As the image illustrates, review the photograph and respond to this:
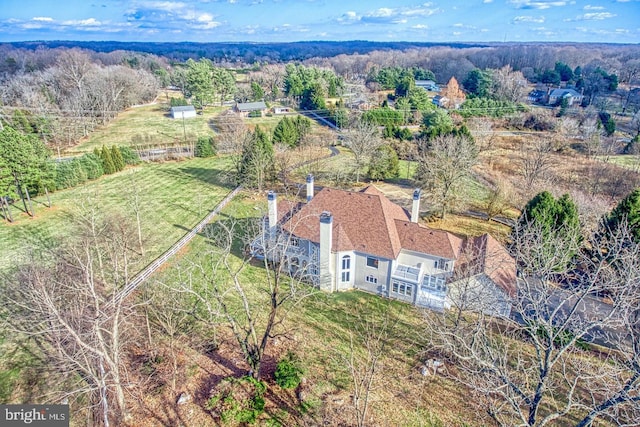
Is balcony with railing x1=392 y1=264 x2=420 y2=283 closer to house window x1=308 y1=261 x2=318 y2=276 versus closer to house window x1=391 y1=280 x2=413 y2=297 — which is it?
house window x1=391 y1=280 x2=413 y2=297

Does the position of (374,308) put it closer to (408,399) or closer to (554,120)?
(408,399)

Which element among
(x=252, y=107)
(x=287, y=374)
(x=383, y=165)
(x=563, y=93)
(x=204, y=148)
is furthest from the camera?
(x=563, y=93)

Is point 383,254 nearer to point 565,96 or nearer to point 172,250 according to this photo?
point 172,250

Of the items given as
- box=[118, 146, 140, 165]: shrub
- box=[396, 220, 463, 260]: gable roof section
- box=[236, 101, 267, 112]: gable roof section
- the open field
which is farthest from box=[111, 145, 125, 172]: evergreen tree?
box=[396, 220, 463, 260]: gable roof section

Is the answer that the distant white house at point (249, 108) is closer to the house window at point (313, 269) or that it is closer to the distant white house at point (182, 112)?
the distant white house at point (182, 112)

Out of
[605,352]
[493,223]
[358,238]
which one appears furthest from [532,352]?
[493,223]

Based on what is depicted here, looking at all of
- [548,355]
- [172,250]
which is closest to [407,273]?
[548,355]

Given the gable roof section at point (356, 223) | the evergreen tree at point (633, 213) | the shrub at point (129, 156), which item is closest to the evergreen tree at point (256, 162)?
the gable roof section at point (356, 223)
